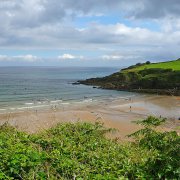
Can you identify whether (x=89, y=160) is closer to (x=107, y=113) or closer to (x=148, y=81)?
(x=107, y=113)

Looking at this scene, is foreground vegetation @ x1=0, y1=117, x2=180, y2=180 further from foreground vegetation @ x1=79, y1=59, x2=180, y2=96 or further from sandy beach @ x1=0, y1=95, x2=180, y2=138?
foreground vegetation @ x1=79, y1=59, x2=180, y2=96

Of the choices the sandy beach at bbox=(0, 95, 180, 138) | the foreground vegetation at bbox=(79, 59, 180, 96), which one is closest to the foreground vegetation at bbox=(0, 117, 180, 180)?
the sandy beach at bbox=(0, 95, 180, 138)

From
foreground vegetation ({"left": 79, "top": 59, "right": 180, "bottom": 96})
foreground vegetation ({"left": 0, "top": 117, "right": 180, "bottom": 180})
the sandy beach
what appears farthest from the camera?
foreground vegetation ({"left": 79, "top": 59, "right": 180, "bottom": 96})

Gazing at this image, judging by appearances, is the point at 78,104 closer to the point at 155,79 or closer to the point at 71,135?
the point at 155,79

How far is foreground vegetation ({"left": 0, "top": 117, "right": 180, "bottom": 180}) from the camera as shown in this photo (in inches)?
295

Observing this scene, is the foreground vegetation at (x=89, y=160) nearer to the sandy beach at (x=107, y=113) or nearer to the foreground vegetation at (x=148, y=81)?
the sandy beach at (x=107, y=113)

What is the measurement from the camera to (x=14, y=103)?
4847cm

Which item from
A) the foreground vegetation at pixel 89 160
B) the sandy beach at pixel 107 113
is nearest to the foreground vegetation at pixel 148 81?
the sandy beach at pixel 107 113

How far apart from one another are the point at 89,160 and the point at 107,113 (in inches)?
1332

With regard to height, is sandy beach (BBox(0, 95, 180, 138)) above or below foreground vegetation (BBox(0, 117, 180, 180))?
below

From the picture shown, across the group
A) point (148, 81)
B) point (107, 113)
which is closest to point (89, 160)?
point (107, 113)

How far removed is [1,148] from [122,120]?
28.5 meters

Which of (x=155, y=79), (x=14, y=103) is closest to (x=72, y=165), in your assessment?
(x=14, y=103)

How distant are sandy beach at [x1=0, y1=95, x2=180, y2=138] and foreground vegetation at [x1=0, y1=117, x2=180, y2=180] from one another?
18.4 metres
